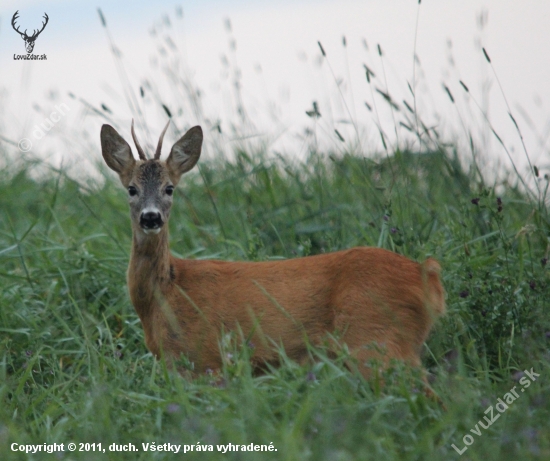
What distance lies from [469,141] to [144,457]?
10.4ft

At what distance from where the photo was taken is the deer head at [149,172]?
4.46m

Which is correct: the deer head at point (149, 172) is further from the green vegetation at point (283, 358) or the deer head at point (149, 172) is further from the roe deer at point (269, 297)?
the green vegetation at point (283, 358)

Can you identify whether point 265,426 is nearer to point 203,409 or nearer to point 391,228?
point 203,409

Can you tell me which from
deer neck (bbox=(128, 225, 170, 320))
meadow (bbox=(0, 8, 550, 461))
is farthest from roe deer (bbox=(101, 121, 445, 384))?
meadow (bbox=(0, 8, 550, 461))

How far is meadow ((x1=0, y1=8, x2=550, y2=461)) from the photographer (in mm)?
2881

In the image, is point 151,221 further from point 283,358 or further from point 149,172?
point 283,358

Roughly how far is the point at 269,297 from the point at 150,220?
0.85 m

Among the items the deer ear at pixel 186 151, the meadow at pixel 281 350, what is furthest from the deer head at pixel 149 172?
the meadow at pixel 281 350

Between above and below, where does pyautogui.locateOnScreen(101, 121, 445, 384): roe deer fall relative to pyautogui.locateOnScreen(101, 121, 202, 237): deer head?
below

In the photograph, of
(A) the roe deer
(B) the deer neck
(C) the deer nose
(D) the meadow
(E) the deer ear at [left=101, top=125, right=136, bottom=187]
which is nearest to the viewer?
(D) the meadow

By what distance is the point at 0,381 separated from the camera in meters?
3.75

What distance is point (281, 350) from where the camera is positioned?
3727mm

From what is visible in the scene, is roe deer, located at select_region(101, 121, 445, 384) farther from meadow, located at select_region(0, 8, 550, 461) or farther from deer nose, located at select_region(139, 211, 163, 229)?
meadow, located at select_region(0, 8, 550, 461)

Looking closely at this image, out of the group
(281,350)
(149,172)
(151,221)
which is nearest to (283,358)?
(281,350)
